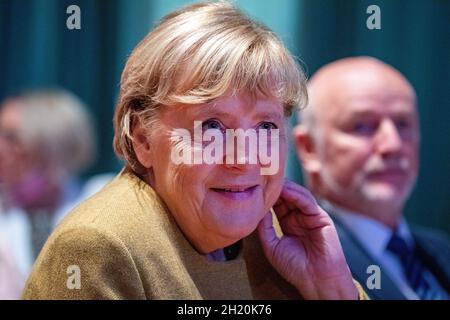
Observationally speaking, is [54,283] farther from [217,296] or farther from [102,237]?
[217,296]

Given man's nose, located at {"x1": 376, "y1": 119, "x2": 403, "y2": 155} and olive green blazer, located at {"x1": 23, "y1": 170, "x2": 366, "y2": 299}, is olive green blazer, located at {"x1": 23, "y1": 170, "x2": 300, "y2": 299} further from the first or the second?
man's nose, located at {"x1": 376, "y1": 119, "x2": 403, "y2": 155}

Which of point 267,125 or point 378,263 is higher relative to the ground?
point 267,125

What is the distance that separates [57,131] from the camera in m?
2.87

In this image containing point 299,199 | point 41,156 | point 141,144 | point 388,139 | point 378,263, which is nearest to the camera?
point 141,144

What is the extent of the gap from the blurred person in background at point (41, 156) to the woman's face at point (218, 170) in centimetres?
127

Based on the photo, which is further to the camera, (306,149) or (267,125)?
(306,149)

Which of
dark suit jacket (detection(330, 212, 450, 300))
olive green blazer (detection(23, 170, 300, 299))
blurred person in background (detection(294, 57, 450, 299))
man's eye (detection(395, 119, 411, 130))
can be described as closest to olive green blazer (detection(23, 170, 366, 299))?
olive green blazer (detection(23, 170, 300, 299))

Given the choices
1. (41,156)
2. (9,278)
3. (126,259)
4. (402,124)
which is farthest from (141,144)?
(41,156)

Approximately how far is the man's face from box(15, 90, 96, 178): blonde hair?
3.10 feet

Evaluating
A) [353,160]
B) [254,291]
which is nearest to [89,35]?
[353,160]

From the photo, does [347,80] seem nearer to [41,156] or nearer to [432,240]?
[432,240]

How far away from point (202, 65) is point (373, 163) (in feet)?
2.77

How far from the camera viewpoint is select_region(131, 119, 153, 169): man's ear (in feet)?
4.80

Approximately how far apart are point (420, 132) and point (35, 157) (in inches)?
47.9
